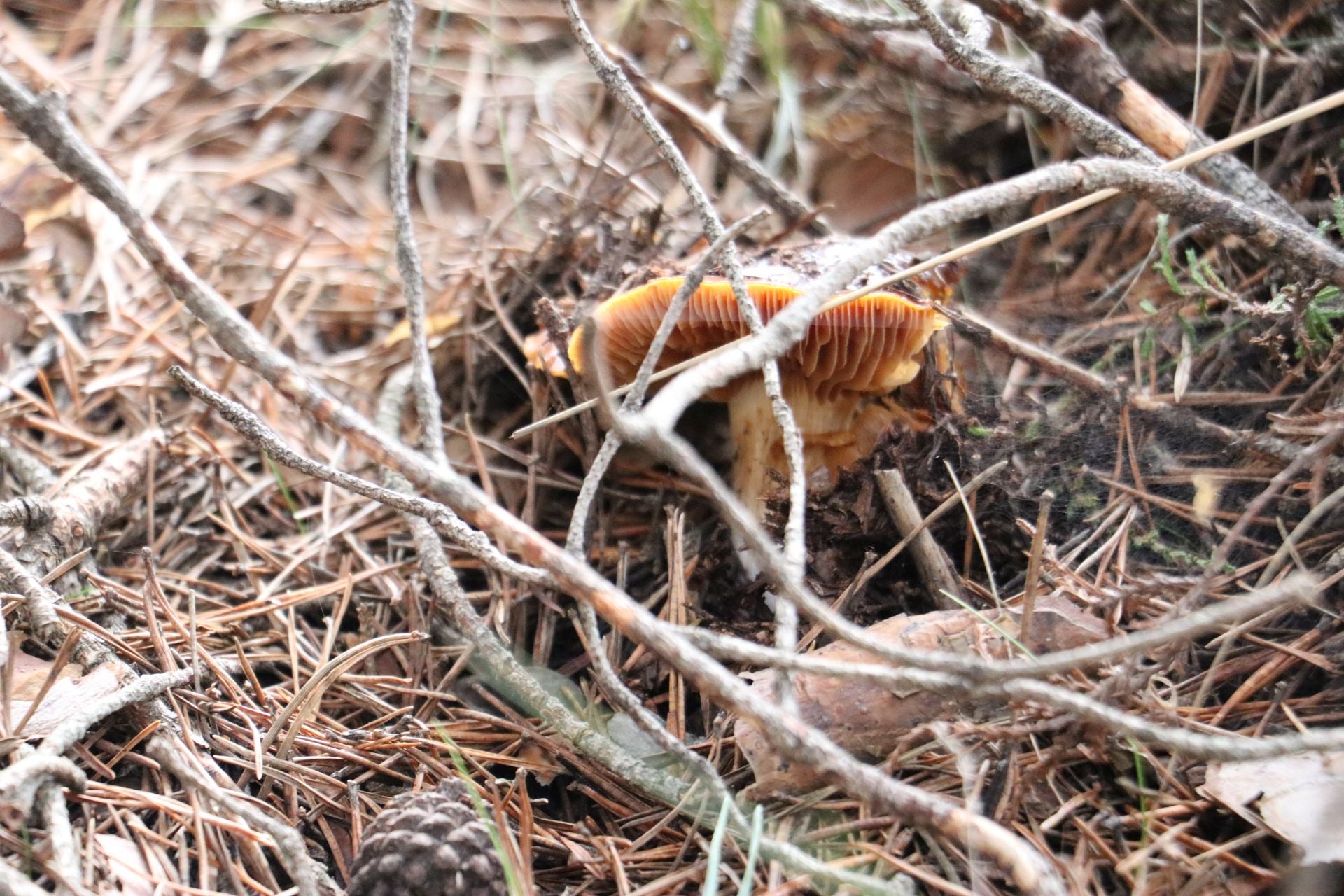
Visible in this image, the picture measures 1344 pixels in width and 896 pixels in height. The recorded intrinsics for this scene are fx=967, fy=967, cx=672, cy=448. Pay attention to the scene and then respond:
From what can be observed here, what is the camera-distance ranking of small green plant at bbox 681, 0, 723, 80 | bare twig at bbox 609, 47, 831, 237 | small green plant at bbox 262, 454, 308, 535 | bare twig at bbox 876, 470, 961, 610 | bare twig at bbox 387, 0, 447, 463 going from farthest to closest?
small green plant at bbox 681, 0, 723, 80 → bare twig at bbox 609, 47, 831, 237 → small green plant at bbox 262, 454, 308, 535 → bare twig at bbox 876, 470, 961, 610 → bare twig at bbox 387, 0, 447, 463

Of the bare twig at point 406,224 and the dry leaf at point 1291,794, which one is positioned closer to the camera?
the dry leaf at point 1291,794

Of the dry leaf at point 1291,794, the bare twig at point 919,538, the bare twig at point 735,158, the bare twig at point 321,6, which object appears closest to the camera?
the dry leaf at point 1291,794

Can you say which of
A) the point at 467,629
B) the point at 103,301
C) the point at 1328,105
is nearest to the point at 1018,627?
the point at 467,629

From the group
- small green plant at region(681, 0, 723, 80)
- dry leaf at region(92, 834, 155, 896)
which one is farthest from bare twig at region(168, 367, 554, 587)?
small green plant at region(681, 0, 723, 80)

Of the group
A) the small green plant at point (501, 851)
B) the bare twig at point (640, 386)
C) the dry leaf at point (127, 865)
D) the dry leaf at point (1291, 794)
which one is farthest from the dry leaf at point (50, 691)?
the dry leaf at point (1291, 794)

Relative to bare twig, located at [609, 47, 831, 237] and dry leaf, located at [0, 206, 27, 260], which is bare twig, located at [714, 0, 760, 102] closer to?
bare twig, located at [609, 47, 831, 237]

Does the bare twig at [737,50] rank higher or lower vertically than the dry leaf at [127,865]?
higher

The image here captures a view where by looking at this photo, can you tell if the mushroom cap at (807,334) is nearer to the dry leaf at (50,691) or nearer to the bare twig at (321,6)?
the bare twig at (321,6)

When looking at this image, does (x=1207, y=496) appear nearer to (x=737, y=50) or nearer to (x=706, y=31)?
(x=737, y=50)
